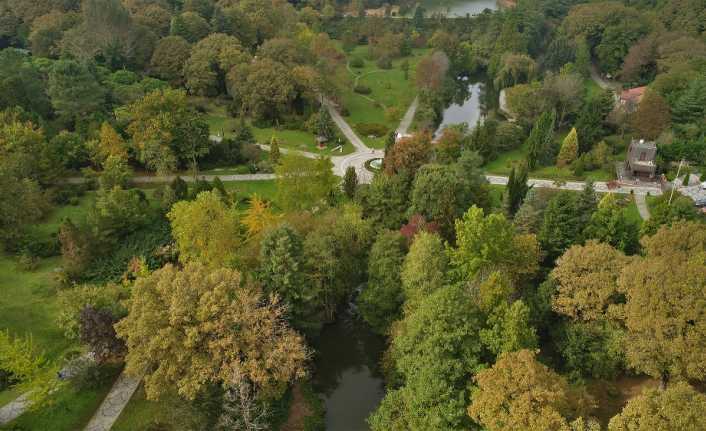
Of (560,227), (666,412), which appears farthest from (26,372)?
(560,227)

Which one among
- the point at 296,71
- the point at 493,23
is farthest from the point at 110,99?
the point at 493,23

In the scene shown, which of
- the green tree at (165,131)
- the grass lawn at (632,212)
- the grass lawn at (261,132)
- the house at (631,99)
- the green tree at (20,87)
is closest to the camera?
the grass lawn at (632,212)

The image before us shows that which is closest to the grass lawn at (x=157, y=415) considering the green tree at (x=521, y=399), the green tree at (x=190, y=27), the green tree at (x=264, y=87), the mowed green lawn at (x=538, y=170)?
the green tree at (x=521, y=399)

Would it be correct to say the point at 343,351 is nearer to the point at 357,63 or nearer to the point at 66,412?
the point at 66,412

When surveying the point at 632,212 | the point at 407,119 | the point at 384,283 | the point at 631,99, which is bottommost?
the point at 632,212

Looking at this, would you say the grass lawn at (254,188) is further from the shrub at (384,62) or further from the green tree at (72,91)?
the shrub at (384,62)

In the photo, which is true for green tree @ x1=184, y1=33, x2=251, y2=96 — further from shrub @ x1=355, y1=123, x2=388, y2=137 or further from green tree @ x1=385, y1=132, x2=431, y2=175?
green tree @ x1=385, y1=132, x2=431, y2=175

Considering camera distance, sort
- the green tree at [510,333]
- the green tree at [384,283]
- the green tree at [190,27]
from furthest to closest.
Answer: the green tree at [190,27] → the green tree at [384,283] → the green tree at [510,333]

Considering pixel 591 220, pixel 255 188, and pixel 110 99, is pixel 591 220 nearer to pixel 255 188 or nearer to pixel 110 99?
pixel 255 188
